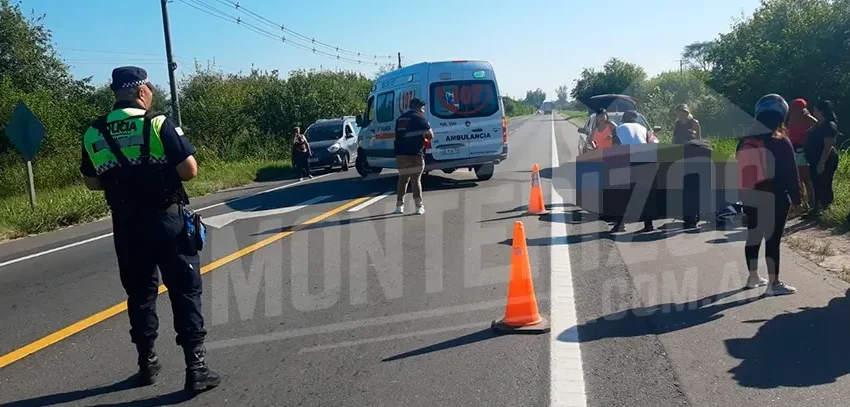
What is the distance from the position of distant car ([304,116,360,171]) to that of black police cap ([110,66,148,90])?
63.2 ft

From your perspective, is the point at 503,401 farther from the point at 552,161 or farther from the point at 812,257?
the point at 552,161

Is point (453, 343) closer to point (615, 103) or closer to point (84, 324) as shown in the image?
point (84, 324)

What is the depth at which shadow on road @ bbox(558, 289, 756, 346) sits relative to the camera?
211 inches

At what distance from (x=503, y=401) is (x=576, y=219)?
6.84 m

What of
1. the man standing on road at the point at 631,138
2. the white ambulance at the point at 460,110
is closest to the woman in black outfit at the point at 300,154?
the white ambulance at the point at 460,110

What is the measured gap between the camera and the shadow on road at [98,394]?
14.5ft

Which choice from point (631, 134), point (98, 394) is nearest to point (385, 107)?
point (631, 134)

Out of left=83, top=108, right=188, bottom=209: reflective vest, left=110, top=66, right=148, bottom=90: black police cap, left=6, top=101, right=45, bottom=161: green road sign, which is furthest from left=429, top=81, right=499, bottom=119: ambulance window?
left=83, top=108, right=188, bottom=209: reflective vest

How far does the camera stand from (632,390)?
4.29m

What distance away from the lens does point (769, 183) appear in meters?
6.30

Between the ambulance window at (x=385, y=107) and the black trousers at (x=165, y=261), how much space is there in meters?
12.5

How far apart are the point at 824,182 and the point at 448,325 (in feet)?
21.2

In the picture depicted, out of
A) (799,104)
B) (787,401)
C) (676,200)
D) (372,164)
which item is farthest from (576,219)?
(372,164)

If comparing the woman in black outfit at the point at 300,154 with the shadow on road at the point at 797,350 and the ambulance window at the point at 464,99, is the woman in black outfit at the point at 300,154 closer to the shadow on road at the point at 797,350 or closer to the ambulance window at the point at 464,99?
the ambulance window at the point at 464,99
